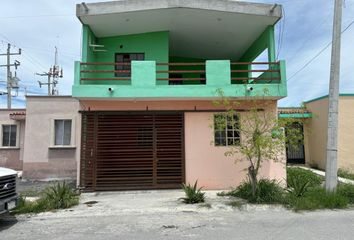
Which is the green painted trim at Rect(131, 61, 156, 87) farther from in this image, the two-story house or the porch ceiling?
the porch ceiling

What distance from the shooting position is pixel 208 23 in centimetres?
1313

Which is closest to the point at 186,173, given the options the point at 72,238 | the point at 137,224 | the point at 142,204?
the point at 142,204

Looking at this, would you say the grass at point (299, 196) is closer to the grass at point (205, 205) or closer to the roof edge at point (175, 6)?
the grass at point (205, 205)

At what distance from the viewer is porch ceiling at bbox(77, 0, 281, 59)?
11953 mm

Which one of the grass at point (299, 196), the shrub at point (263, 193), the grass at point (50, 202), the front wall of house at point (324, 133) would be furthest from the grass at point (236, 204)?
the front wall of house at point (324, 133)

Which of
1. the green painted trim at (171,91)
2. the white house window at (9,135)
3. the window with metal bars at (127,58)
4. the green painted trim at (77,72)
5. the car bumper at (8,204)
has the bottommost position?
the car bumper at (8,204)

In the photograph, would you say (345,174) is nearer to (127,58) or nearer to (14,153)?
(127,58)

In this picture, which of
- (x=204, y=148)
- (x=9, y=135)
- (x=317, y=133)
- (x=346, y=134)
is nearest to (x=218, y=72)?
(x=204, y=148)

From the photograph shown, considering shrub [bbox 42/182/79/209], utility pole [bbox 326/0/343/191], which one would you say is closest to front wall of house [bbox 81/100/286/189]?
utility pole [bbox 326/0/343/191]

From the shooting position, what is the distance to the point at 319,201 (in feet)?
29.3

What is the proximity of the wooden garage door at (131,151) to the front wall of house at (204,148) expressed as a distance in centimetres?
28

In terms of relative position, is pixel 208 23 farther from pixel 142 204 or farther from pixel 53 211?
pixel 53 211

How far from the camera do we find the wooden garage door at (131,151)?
12.0 m

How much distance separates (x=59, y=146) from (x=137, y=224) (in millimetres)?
9791
